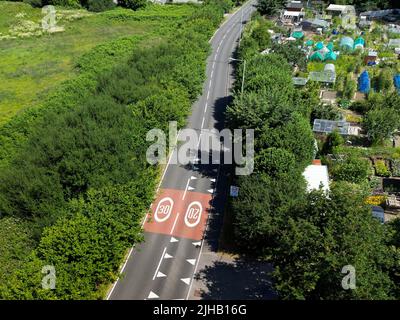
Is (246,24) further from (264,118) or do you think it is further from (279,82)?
(264,118)

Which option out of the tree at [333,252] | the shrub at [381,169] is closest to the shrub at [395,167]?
the shrub at [381,169]

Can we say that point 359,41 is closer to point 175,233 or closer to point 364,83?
point 364,83

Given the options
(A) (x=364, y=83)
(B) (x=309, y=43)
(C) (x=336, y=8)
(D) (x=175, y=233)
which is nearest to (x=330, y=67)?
(A) (x=364, y=83)

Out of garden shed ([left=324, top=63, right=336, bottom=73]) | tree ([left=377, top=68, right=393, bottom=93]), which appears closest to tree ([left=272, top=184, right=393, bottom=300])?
tree ([left=377, top=68, right=393, bottom=93])

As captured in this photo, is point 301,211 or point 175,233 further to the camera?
point 175,233

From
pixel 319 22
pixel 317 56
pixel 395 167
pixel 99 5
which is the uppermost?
pixel 99 5

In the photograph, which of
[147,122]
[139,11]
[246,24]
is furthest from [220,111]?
[139,11]

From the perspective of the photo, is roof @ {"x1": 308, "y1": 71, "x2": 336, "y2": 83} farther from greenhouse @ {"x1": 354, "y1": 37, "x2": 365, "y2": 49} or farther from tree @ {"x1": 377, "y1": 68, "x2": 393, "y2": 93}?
greenhouse @ {"x1": 354, "y1": 37, "x2": 365, "y2": 49}
